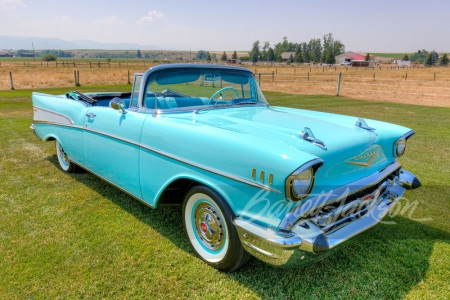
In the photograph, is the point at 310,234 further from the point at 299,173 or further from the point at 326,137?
the point at 326,137

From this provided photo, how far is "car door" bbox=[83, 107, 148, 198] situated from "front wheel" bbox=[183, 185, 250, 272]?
2.08ft

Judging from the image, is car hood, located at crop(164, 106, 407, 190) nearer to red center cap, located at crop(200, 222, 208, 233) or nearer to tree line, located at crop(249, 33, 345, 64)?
red center cap, located at crop(200, 222, 208, 233)

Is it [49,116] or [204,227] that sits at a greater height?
[49,116]

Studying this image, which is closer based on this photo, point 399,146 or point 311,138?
point 311,138

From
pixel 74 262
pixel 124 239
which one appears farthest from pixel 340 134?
pixel 74 262

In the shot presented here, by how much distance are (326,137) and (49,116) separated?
145 inches

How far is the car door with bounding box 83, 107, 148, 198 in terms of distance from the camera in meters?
2.83

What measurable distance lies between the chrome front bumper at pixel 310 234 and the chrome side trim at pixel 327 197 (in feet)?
0.10

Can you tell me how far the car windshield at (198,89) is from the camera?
2.97m

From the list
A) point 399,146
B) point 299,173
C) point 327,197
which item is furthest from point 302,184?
point 399,146

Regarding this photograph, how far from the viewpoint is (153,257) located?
8.22 feet

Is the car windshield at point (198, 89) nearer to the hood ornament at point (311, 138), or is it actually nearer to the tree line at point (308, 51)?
the hood ornament at point (311, 138)

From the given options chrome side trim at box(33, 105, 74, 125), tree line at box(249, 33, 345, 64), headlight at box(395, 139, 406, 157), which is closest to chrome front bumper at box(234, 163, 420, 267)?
headlight at box(395, 139, 406, 157)

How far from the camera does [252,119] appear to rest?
8.90 ft
